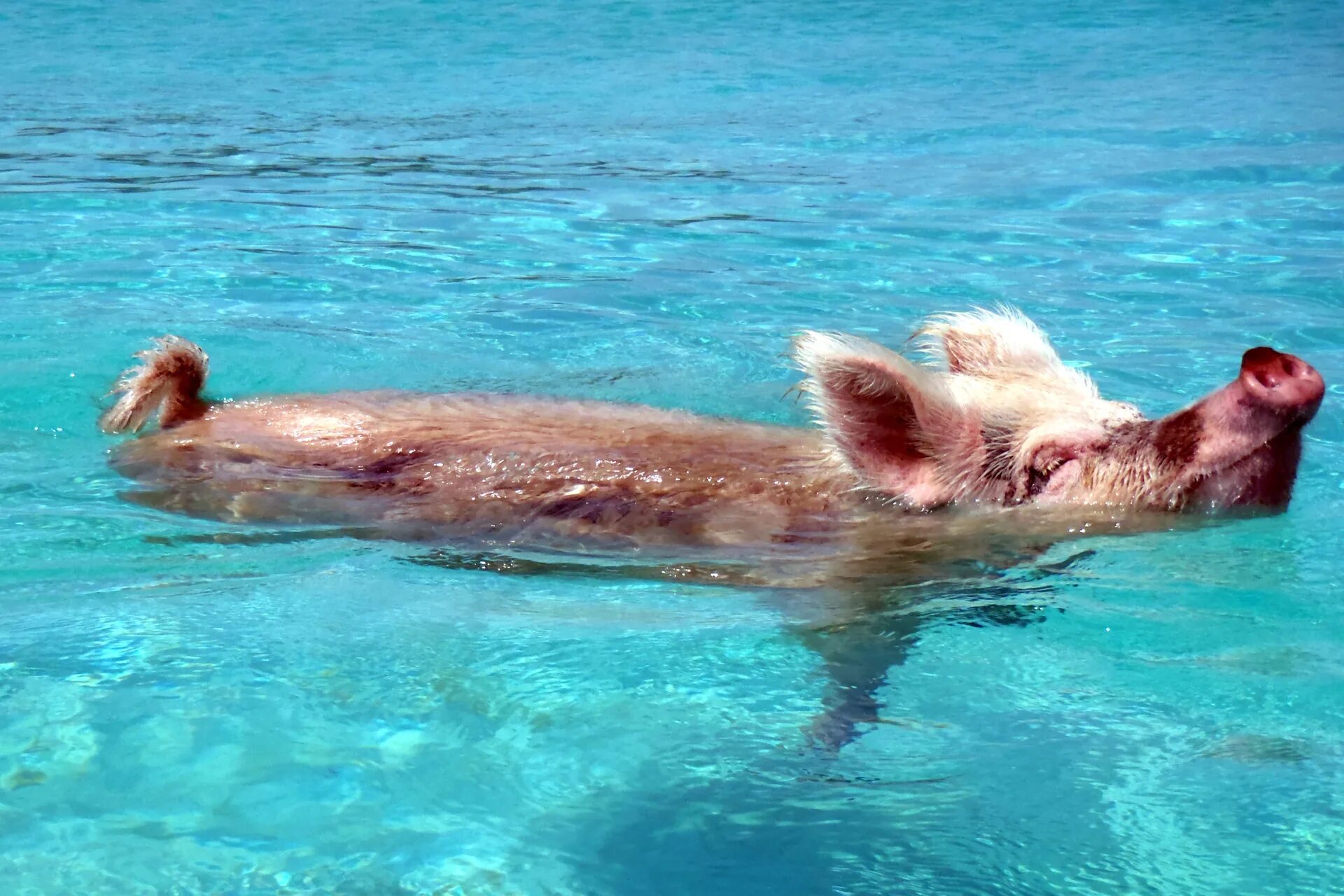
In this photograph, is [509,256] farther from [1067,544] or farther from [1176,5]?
[1176,5]

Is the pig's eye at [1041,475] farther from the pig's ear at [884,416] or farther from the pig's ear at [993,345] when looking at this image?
the pig's ear at [993,345]

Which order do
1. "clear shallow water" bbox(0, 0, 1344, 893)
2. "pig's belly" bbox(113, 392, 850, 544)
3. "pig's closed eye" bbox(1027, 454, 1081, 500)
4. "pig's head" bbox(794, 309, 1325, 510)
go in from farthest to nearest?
"pig's belly" bbox(113, 392, 850, 544)
"pig's closed eye" bbox(1027, 454, 1081, 500)
"pig's head" bbox(794, 309, 1325, 510)
"clear shallow water" bbox(0, 0, 1344, 893)

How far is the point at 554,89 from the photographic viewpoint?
1489cm

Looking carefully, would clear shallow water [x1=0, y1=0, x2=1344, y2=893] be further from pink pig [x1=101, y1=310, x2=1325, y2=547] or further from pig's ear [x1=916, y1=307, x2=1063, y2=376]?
pig's ear [x1=916, y1=307, x2=1063, y2=376]

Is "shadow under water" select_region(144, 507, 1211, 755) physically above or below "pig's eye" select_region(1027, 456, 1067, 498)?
A: below

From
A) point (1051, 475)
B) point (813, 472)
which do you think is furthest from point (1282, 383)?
point (813, 472)

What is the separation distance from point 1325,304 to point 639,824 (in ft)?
18.7

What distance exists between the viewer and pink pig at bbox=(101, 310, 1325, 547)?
4078 millimetres

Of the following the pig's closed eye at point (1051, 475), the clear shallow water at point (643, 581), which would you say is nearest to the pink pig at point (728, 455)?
the pig's closed eye at point (1051, 475)

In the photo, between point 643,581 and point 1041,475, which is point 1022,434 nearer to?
point 1041,475

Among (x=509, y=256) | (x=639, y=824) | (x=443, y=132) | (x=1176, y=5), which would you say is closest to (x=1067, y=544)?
(x=639, y=824)

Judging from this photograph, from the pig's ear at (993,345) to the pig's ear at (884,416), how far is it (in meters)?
0.31

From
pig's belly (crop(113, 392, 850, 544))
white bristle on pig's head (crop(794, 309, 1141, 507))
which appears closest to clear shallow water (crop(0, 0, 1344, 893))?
pig's belly (crop(113, 392, 850, 544))

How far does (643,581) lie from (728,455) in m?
0.49
